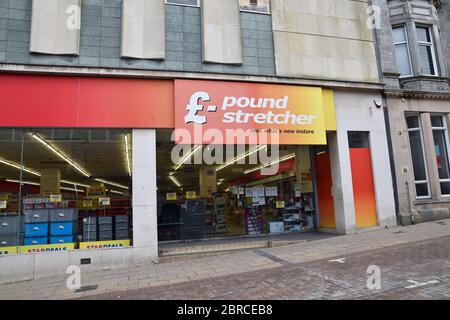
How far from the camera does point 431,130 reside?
13969mm

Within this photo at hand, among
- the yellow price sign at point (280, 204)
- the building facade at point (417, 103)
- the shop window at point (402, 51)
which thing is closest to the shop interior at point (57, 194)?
the yellow price sign at point (280, 204)

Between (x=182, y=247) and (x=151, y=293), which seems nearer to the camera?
(x=151, y=293)

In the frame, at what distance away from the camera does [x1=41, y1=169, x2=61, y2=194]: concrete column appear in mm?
11023

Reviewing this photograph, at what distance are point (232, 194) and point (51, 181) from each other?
21.4ft

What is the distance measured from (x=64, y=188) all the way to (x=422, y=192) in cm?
1354

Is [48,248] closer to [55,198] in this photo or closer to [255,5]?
[55,198]

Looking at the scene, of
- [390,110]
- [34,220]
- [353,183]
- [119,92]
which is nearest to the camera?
[34,220]

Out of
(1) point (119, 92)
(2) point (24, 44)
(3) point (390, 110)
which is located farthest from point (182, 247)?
(3) point (390, 110)

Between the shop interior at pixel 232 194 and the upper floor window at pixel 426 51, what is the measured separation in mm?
6292

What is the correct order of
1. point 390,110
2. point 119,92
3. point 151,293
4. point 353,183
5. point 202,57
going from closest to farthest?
point 151,293
point 119,92
point 202,57
point 353,183
point 390,110

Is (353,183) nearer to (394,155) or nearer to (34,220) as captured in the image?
(394,155)

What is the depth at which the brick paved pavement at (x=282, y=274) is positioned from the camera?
6.31 m

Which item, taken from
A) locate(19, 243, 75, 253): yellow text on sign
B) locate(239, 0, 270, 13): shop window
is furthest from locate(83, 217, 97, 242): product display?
locate(239, 0, 270, 13): shop window

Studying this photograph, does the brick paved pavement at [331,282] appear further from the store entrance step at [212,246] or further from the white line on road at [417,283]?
the store entrance step at [212,246]
